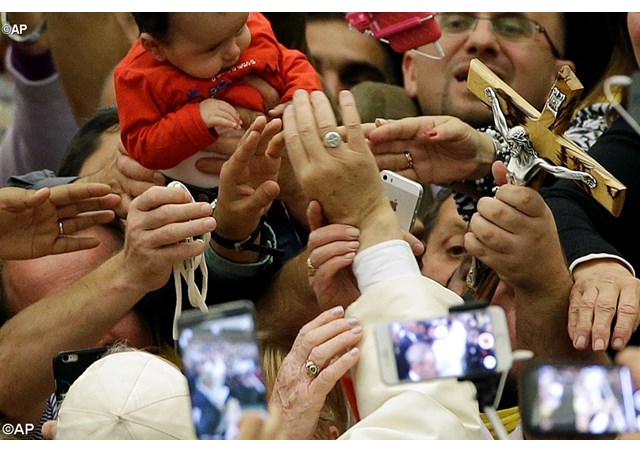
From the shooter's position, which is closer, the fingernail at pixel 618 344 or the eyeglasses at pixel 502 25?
the fingernail at pixel 618 344

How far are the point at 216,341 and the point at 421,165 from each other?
2.50ft

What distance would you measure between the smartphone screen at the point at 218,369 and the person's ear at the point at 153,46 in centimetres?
75

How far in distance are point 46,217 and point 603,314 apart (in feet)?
3.26

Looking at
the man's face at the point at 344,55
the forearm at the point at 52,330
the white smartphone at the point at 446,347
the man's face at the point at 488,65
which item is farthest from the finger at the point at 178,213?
the man's face at the point at 344,55

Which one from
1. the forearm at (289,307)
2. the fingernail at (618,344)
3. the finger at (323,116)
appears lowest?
the forearm at (289,307)

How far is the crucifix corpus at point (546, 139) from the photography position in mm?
1798

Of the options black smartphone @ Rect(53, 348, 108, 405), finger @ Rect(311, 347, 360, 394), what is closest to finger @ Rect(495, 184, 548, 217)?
finger @ Rect(311, 347, 360, 394)

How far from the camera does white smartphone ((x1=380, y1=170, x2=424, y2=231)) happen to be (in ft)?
6.59

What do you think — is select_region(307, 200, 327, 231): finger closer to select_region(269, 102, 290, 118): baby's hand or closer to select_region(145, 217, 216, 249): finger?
select_region(145, 217, 216, 249): finger

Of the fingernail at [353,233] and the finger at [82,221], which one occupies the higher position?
the fingernail at [353,233]

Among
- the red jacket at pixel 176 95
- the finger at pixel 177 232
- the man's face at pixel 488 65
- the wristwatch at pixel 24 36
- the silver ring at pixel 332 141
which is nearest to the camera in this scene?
the silver ring at pixel 332 141

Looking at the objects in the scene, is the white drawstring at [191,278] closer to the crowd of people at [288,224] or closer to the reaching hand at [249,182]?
the crowd of people at [288,224]

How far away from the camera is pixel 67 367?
1.93m
